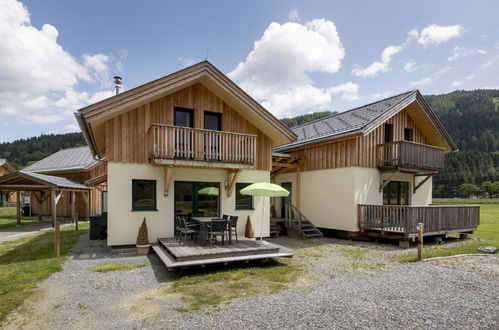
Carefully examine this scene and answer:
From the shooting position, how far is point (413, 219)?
37.2 ft

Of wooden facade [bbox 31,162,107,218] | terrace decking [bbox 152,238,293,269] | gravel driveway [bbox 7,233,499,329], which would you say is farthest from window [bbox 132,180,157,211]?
wooden facade [bbox 31,162,107,218]

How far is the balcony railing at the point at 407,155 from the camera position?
518 inches

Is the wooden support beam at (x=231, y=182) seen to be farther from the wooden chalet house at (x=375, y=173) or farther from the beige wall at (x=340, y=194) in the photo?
the beige wall at (x=340, y=194)

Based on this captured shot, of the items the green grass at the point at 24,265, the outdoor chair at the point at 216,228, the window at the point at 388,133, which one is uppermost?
the window at the point at 388,133

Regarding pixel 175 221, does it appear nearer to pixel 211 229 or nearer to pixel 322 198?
pixel 211 229

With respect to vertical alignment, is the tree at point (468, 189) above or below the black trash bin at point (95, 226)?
below

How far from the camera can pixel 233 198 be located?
37.9ft

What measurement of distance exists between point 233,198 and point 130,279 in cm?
544

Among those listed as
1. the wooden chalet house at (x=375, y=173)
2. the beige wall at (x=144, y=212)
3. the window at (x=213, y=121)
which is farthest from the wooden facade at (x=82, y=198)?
the wooden chalet house at (x=375, y=173)

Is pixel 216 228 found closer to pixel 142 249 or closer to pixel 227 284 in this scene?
pixel 227 284

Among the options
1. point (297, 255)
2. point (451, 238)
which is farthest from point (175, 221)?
point (451, 238)

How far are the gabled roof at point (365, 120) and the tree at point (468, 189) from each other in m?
68.8

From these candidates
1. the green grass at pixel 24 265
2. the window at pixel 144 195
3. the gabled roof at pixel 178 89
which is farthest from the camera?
the window at pixel 144 195

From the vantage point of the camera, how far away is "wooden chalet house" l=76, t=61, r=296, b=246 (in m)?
9.55
